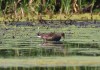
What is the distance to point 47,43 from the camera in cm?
1566

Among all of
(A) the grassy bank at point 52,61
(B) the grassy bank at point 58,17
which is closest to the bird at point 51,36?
(A) the grassy bank at point 52,61

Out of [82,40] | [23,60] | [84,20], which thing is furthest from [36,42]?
[84,20]

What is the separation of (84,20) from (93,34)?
17.3ft

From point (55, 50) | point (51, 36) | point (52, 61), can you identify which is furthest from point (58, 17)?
point (52, 61)

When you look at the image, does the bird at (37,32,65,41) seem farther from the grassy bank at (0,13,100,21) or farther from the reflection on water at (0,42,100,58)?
the grassy bank at (0,13,100,21)

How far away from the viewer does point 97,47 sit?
577 inches

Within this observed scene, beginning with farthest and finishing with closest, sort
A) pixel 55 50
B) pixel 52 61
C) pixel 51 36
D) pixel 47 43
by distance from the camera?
1. pixel 51 36
2. pixel 47 43
3. pixel 55 50
4. pixel 52 61

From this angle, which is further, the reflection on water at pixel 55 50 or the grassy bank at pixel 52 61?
the reflection on water at pixel 55 50

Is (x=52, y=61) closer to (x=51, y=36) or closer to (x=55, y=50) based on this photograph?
(x=55, y=50)

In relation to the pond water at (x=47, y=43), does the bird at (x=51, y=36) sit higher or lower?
higher

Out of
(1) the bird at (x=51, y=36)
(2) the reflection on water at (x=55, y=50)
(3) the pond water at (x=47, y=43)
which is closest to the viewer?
(2) the reflection on water at (x=55, y=50)

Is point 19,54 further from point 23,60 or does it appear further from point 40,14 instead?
point 40,14

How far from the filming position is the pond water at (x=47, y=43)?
45.1 ft

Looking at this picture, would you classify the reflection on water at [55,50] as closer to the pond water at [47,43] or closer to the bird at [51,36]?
the pond water at [47,43]
